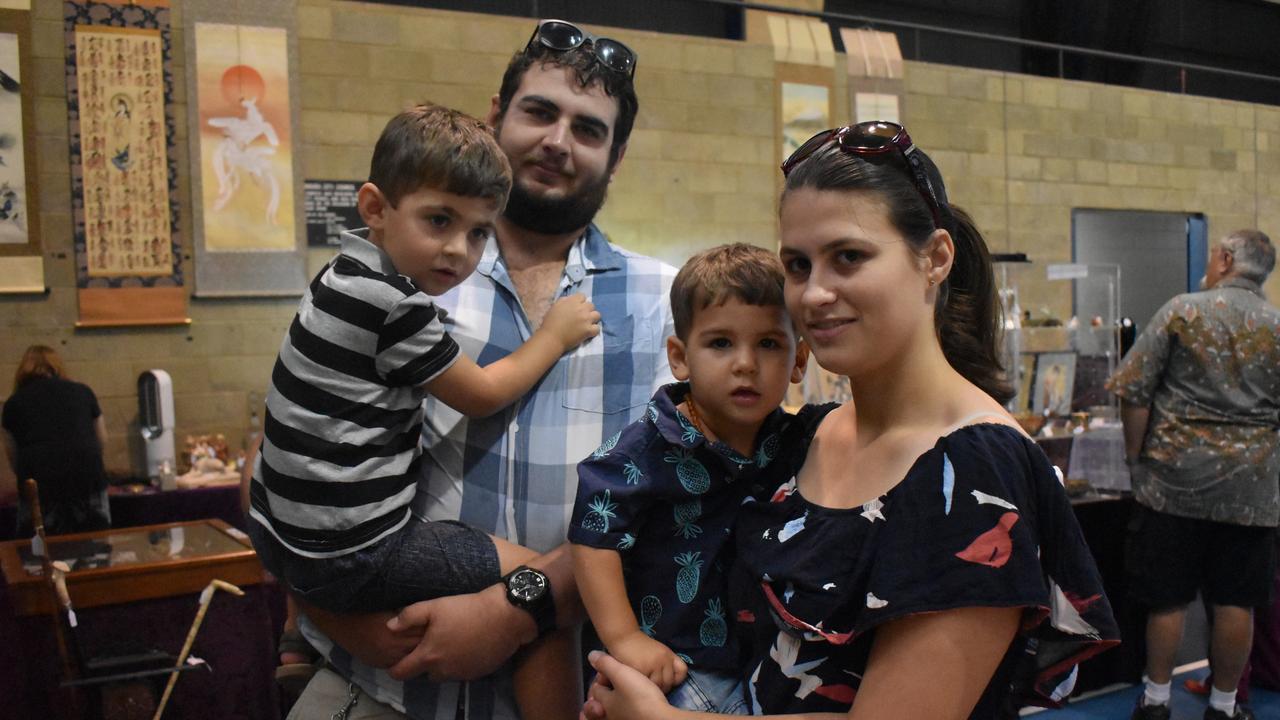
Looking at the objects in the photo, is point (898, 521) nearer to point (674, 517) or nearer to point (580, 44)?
point (674, 517)

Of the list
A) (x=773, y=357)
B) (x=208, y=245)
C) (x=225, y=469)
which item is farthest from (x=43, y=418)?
(x=773, y=357)

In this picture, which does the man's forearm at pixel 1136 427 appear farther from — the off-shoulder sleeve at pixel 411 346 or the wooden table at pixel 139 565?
the off-shoulder sleeve at pixel 411 346

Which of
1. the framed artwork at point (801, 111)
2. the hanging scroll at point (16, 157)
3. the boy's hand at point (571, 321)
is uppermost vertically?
the framed artwork at point (801, 111)

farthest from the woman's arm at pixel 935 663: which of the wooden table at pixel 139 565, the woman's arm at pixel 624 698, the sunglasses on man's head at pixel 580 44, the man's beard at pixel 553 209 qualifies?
the wooden table at pixel 139 565

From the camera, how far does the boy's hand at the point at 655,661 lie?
1330mm

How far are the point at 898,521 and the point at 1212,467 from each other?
3619 mm

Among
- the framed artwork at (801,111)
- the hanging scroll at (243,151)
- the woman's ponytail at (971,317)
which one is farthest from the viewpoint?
the framed artwork at (801,111)

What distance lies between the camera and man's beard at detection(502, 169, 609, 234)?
1725 millimetres

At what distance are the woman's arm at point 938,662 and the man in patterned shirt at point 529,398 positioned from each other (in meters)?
0.61

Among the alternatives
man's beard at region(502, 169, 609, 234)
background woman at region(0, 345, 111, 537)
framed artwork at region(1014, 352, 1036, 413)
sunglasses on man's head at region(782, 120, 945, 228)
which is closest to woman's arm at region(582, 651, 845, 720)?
sunglasses on man's head at region(782, 120, 945, 228)

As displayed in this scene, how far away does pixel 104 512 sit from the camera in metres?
5.14

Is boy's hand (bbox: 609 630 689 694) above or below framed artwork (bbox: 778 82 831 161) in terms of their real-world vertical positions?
below

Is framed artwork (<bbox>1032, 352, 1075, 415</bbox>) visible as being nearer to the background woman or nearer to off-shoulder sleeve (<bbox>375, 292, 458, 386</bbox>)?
the background woman

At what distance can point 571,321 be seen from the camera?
5.27ft
